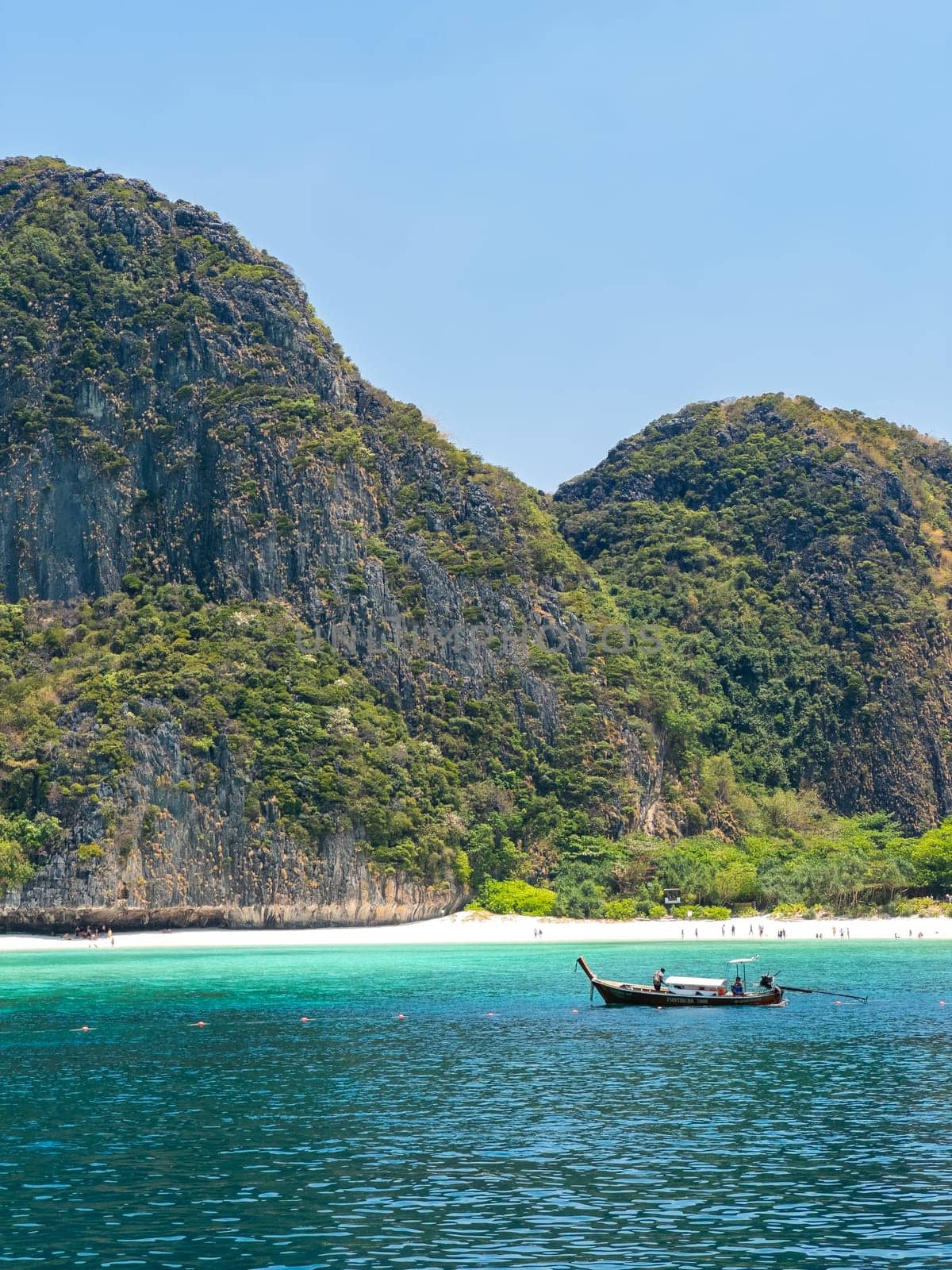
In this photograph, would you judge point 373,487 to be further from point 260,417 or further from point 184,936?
point 184,936

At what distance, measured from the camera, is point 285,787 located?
340 ft

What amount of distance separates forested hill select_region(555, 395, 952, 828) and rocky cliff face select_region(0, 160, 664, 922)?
58.6 ft

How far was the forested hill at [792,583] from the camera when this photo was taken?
14688 centimetres

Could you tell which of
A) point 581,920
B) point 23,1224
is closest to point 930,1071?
point 23,1224

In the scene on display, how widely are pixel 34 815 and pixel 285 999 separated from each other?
157 ft

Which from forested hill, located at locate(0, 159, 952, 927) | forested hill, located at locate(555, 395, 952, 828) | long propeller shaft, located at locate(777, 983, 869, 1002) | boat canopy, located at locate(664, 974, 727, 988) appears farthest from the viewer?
forested hill, located at locate(555, 395, 952, 828)

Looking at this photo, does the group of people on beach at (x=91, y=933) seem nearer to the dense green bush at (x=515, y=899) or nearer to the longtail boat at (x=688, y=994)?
the dense green bush at (x=515, y=899)

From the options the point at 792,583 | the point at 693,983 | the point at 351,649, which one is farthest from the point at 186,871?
the point at 792,583

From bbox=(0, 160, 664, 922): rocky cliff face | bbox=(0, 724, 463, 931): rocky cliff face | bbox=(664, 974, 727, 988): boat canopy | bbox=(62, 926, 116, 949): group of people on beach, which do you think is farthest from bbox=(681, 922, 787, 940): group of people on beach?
bbox=(664, 974, 727, 988): boat canopy

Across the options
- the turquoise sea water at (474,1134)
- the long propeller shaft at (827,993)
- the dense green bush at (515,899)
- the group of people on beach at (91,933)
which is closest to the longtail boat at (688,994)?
the turquoise sea water at (474,1134)

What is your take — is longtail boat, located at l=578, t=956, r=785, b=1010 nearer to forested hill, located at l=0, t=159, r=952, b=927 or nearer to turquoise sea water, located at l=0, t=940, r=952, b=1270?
turquoise sea water, located at l=0, t=940, r=952, b=1270

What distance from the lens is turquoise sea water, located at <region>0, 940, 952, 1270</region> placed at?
2102 cm

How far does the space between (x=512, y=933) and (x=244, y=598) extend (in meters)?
40.4

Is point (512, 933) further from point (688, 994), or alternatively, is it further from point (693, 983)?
point (693, 983)
